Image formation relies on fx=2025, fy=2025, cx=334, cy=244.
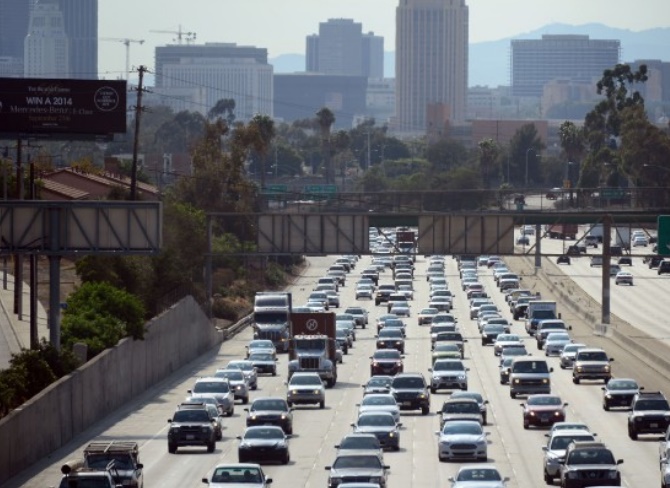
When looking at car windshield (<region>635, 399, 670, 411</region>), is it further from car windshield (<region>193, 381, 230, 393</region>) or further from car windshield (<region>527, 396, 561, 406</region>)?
car windshield (<region>193, 381, 230, 393</region>)

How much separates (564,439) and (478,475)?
6.92 metres

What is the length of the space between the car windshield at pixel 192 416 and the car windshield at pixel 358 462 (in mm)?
11248

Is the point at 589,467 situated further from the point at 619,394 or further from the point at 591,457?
the point at 619,394

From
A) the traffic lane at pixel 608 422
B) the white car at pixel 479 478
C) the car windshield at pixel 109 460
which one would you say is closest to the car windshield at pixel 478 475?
the white car at pixel 479 478

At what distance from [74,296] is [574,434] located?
34.6m

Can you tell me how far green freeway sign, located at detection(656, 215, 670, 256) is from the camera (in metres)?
103

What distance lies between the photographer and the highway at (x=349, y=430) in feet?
160

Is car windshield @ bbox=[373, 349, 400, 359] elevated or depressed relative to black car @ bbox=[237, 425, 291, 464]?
depressed

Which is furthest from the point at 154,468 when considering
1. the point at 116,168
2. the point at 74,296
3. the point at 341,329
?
the point at 116,168

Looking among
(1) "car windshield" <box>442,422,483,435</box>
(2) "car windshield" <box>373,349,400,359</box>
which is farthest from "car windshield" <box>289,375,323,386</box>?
(1) "car windshield" <box>442,422,483,435</box>

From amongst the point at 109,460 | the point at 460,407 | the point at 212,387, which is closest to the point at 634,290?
the point at 212,387

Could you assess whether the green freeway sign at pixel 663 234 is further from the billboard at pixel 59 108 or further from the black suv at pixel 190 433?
the black suv at pixel 190 433

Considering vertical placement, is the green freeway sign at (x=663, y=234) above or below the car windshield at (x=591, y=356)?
above

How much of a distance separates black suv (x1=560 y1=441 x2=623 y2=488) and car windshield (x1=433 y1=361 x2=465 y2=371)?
3036 cm
